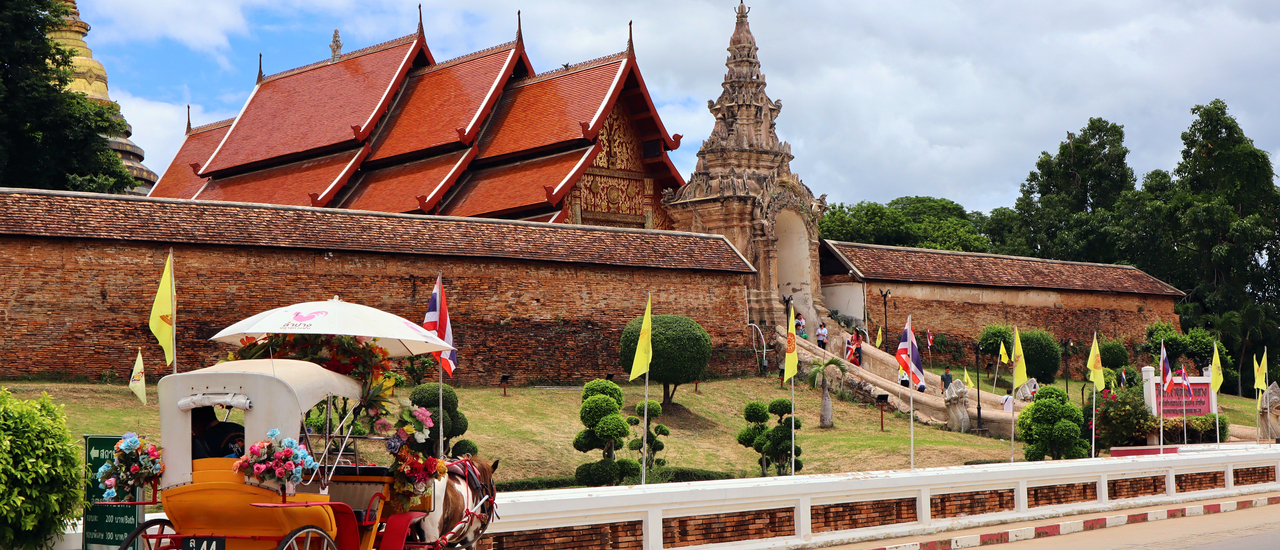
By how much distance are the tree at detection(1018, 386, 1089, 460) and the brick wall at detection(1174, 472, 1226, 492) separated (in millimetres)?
3963

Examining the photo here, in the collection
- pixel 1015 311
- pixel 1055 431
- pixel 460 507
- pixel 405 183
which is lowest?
pixel 1055 431

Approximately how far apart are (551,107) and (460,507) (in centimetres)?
2302

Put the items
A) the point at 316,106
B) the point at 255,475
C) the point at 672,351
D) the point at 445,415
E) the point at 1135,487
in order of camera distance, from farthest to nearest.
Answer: the point at 316,106 → the point at 672,351 → the point at 445,415 → the point at 1135,487 → the point at 255,475

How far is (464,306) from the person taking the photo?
2314cm

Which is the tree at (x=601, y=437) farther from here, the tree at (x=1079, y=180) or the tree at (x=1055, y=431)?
the tree at (x=1079, y=180)

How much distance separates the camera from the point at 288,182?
31828 mm

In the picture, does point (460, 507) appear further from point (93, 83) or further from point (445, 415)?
point (93, 83)

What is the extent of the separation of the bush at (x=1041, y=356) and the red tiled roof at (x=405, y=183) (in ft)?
46.2

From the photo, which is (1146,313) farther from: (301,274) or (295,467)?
(295,467)

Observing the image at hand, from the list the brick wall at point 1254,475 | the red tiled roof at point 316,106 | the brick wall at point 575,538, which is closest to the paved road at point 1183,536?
the brick wall at point 1254,475

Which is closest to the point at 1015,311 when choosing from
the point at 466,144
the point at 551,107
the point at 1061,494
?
the point at 551,107

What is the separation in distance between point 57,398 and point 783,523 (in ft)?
41.0

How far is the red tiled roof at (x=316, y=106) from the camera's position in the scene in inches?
1278

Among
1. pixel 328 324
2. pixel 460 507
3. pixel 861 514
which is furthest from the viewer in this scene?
pixel 861 514
